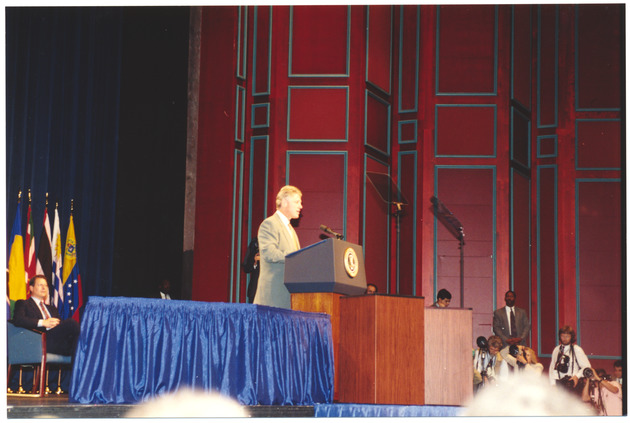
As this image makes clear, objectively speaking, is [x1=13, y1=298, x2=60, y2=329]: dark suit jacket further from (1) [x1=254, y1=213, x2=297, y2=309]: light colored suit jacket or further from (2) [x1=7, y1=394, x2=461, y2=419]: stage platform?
(1) [x1=254, y1=213, x2=297, y2=309]: light colored suit jacket

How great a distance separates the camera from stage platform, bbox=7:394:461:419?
350 centimetres

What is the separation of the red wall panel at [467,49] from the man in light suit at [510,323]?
102 inches

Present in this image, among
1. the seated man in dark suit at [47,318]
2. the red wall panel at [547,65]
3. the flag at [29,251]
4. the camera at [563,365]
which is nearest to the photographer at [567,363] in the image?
the camera at [563,365]

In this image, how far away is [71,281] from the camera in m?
7.29

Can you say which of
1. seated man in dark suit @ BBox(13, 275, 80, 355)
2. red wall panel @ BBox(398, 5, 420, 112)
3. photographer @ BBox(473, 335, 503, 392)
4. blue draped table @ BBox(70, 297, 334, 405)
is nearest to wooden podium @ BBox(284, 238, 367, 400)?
blue draped table @ BBox(70, 297, 334, 405)

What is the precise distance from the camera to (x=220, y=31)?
9367mm

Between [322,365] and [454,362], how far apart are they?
754 mm

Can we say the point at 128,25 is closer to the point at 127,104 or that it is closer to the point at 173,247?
the point at 127,104

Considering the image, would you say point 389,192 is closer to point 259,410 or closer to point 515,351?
point 515,351

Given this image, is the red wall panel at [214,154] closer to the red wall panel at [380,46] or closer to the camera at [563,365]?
the red wall panel at [380,46]

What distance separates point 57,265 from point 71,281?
21 centimetres

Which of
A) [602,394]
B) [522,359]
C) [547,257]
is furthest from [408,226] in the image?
[602,394]

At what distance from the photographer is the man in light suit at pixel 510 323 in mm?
8195

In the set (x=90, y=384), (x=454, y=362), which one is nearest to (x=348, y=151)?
(x=454, y=362)
